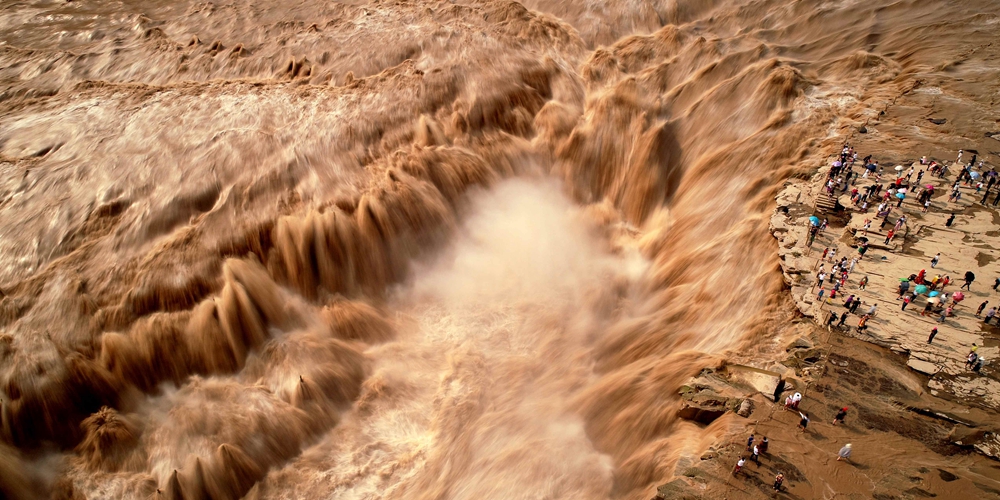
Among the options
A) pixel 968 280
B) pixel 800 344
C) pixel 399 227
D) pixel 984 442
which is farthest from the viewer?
pixel 399 227

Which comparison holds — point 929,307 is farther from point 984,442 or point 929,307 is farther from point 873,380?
point 984,442

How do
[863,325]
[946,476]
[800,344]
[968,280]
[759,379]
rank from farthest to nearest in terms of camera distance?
[968,280]
[863,325]
[800,344]
[759,379]
[946,476]

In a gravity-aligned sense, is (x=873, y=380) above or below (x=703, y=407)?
above

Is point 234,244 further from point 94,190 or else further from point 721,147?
point 721,147

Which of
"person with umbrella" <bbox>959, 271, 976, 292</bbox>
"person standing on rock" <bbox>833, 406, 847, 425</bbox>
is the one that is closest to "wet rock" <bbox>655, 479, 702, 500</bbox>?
"person standing on rock" <bbox>833, 406, 847, 425</bbox>

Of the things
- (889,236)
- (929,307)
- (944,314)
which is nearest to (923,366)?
(944,314)

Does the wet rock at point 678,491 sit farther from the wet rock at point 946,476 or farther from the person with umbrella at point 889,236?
the person with umbrella at point 889,236

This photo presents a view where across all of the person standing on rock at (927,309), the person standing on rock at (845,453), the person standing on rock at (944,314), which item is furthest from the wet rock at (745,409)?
the person standing on rock at (944,314)
